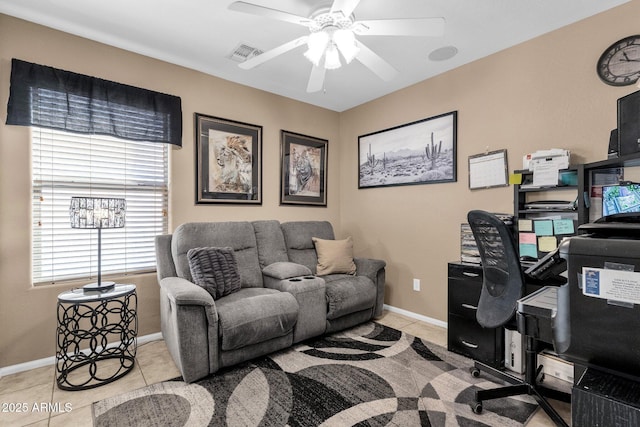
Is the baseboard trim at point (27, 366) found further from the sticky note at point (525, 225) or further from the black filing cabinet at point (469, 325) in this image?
the sticky note at point (525, 225)

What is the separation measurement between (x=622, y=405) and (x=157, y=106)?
11.2ft

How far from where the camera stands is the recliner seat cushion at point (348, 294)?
9.34 feet

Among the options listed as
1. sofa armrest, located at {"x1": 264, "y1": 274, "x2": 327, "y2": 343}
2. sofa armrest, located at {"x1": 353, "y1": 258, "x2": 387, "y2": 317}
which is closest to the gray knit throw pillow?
sofa armrest, located at {"x1": 264, "y1": 274, "x2": 327, "y2": 343}

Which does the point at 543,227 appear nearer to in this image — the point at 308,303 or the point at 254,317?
the point at 308,303

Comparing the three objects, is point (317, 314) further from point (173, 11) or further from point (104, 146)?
point (173, 11)

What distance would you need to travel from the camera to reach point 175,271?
2.75 m

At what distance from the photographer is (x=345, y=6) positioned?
1.75 metres

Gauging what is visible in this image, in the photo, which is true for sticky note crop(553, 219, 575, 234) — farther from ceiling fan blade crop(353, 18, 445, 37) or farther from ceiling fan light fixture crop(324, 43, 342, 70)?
ceiling fan light fixture crop(324, 43, 342, 70)

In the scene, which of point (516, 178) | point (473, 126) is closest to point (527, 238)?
point (516, 178)

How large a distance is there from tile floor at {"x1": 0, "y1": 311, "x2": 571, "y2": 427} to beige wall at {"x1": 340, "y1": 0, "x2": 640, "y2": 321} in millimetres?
1029

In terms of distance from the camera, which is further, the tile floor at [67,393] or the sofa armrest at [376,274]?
the sofa armrest at [376,274]

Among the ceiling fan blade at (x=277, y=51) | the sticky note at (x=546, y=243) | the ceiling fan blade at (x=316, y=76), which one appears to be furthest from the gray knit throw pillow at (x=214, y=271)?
the sticky note at (x=546, y=243)

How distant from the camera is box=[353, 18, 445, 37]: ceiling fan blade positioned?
5.66ft

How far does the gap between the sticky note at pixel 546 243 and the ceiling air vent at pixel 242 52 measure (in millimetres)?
2879
